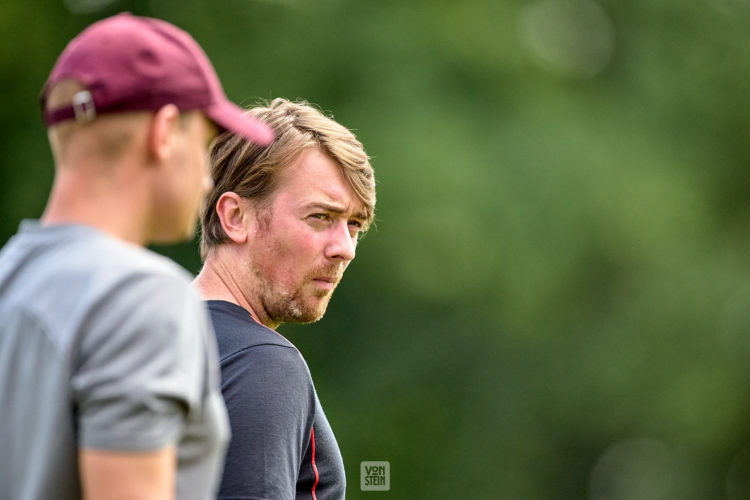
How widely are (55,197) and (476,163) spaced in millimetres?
8276

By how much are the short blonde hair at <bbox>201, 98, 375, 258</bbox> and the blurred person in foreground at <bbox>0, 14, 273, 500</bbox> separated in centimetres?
114

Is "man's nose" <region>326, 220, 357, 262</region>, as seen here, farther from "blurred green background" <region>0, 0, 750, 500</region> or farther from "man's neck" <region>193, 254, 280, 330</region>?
"blurred green background" <region>0, 0, 750, 500</region>

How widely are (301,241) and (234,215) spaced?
175 millimetres

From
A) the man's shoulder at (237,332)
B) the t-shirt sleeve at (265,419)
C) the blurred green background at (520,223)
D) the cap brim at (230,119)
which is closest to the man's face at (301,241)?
the man's shoulder at (237,332)

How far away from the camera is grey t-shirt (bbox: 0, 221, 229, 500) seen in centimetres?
122

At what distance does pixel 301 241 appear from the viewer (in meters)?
2.58

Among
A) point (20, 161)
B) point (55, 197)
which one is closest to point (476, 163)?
point (20, 161)

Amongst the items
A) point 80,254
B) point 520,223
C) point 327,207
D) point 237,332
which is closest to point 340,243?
point 327,207

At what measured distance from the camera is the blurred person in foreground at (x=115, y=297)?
122 centimetres

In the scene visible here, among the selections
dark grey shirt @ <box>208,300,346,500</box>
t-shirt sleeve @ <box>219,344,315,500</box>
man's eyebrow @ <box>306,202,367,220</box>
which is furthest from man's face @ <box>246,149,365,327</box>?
t-shirt sleeve @ <box>219,344,315,500</box>

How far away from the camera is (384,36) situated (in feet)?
32.7

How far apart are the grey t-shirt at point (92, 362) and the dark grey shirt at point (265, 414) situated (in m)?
0.58

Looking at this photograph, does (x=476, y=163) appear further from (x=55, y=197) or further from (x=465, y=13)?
(x=55, y=197)

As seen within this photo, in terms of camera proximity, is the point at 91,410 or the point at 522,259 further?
the point at 522,259
